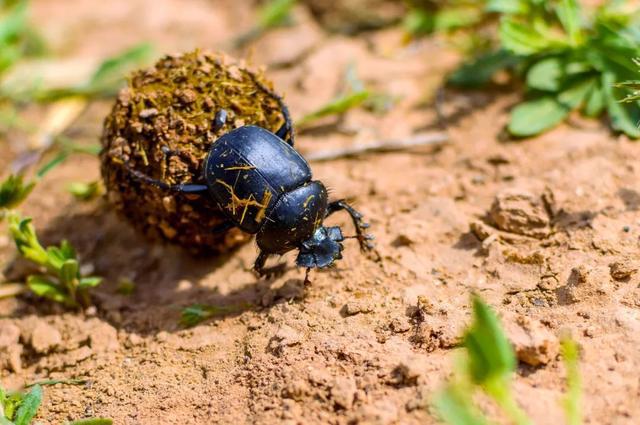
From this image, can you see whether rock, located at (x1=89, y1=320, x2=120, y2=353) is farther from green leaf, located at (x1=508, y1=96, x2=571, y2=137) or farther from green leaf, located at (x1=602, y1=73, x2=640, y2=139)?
green leaf, located at (x1=602, y1=73, x2=640, y2=139)

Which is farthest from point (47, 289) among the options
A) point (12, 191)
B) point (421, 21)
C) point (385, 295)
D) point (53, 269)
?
point (421, 21)

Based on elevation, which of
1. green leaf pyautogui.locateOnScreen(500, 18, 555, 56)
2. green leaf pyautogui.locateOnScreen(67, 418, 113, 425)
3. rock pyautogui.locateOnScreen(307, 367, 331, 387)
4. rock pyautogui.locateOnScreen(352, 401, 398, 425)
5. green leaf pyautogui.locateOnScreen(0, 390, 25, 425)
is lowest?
green leaf pyautogui.locateOnScreen(0, 390, 25, 425)

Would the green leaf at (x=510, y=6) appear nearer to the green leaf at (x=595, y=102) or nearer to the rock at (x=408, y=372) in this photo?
the green leaf at (x=595, y=102)

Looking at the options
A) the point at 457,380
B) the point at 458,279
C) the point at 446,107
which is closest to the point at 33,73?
the point at 446,107

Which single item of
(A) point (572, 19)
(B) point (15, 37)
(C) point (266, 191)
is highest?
(A) point (572, 19)

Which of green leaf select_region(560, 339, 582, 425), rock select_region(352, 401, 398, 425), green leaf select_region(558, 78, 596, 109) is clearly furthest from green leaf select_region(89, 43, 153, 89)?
green leaf select_region(560, 339, 582, 425)

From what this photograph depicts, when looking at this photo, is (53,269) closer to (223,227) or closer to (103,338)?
(103,338)
